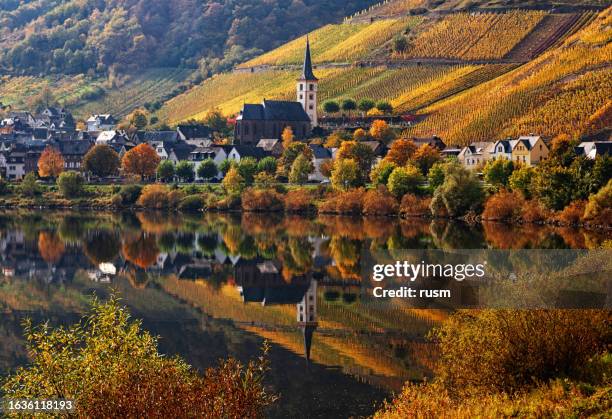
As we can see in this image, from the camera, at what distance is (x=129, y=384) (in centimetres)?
1702

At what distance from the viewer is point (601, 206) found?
200 ft

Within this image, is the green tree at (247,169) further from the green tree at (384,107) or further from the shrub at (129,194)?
the green tree at (384,107)

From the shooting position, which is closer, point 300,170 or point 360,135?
point 300,170

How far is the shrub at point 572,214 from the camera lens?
62.8m

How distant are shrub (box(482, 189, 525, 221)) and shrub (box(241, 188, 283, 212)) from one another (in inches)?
740

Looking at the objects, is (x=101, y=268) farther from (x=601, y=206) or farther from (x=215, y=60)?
(x=215, y=60)

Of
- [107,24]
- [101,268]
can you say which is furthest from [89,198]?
[107,24]

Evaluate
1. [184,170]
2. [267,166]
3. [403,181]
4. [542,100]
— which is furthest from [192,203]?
[542,100]

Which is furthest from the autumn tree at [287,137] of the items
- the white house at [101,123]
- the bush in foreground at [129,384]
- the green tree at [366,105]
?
the bush in foreground at [129,384]

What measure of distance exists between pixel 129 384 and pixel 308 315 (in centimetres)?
1857

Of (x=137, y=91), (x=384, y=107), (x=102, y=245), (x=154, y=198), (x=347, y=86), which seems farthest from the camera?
(x=137, y=91)

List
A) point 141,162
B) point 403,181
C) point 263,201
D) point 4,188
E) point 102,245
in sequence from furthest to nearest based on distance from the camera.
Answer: point 141,162 < point 4,188 < point 263,201 < point 403,181 < point 102,245

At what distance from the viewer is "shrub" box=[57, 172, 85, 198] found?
9038cm

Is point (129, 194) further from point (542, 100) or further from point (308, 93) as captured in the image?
point (542, 100)
